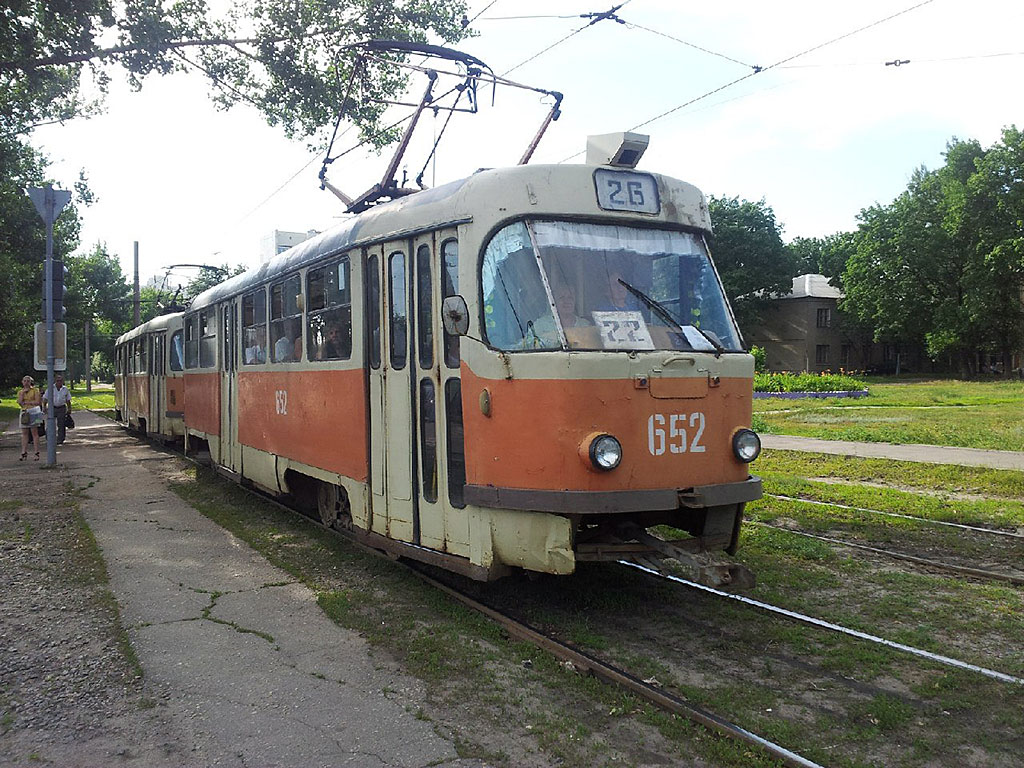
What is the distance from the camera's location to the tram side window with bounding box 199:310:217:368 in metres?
12.0

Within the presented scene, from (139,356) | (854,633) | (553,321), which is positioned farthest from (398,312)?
(139,356)

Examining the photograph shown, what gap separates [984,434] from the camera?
680 inches

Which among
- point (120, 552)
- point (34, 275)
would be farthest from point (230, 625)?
point (34, 275)

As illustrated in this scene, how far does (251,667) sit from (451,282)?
2755mm

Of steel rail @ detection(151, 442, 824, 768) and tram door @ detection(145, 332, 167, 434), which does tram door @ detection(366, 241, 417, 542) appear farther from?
tram door @ detection(145, 332, 167, 434)

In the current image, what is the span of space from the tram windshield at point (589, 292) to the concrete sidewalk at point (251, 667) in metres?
2.23

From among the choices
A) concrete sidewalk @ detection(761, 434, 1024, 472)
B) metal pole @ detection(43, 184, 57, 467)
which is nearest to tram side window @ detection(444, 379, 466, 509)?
concrete sidewalk @ detection(761, 434, 1024, 472)

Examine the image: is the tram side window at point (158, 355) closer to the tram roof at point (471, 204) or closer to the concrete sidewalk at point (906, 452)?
the tram roof at point (471, 204)

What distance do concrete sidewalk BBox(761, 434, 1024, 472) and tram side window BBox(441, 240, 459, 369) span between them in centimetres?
990

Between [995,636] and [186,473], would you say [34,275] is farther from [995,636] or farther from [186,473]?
[995,636]

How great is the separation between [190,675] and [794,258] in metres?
58.1

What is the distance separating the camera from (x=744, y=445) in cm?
572

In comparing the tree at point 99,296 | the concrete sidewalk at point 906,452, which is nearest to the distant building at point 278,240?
the tree at point 99,296

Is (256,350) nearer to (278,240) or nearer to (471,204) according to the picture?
(471,204)
